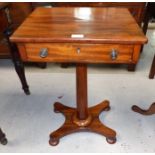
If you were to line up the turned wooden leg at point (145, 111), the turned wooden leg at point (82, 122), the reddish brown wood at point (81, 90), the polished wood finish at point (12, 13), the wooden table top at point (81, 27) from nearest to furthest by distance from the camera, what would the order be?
the wooden table top at point (81, 27)
the reddish brown wood at point (81, 90)
the turned wooden leg at point (82, 122)
the turned wooden leg at point (145, 111)
the polished wood finish at point (12, 13)

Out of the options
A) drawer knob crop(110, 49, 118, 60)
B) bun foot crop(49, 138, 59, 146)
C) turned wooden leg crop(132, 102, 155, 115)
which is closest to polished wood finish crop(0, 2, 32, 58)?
bun foot crop(49, 138, 59, 146)

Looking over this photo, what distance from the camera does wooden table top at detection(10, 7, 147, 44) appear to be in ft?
2.55

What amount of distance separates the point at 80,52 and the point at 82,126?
60cm

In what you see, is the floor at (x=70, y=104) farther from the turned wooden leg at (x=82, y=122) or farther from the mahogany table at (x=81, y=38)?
the mahogany table at (x=81, y=38)

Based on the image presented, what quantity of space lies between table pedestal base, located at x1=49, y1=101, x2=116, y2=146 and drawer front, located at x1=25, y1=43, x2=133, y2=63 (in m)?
0.56

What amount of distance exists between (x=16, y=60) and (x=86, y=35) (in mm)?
818

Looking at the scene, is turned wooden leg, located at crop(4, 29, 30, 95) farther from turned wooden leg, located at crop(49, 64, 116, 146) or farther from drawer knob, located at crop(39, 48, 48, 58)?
drawer knob, located at crop(39, 48, 48, 58)

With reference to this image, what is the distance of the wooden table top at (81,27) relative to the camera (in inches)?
30.5

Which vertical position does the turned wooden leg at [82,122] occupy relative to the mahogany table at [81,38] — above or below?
below

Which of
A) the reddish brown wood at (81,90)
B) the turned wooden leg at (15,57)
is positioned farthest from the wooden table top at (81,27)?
the turned wooden leg at (15,57)

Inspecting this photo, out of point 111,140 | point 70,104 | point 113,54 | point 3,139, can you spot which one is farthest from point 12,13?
point 111,140

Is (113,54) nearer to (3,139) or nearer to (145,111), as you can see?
(145,111)

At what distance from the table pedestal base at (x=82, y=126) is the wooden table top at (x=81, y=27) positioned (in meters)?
0.65

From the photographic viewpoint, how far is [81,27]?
2.85 ft
